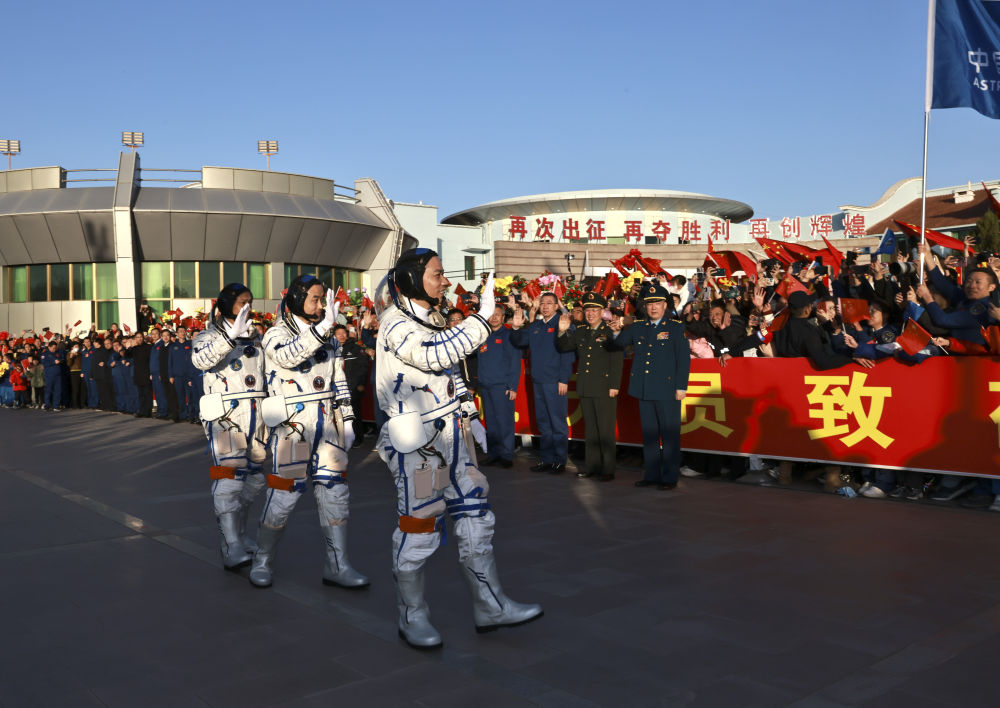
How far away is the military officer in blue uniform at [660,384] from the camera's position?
28.9ft

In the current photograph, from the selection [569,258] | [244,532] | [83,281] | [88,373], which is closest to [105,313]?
[83,281]

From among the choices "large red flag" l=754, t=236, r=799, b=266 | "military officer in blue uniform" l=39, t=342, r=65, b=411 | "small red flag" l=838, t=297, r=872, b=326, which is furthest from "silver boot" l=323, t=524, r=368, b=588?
"military officer in blue uniform" l=39, t=342, r=65, b=411

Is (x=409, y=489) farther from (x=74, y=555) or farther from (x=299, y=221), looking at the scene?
(x=299, y=221)

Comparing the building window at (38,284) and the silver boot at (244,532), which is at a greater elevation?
the building window at (38,284)

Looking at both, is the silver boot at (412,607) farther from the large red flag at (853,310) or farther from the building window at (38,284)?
the building window at (38,284)

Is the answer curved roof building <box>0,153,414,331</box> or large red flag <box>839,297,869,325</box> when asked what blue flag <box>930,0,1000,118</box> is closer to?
large red flag <box>839,297,869,325</box>

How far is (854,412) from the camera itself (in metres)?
8.28

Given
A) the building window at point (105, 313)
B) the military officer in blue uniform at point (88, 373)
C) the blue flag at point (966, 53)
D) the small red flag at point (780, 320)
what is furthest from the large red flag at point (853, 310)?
the building window at point (105, 313)

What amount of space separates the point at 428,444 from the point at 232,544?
2.35 metres

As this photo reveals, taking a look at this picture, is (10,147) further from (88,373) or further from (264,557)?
(264,557)

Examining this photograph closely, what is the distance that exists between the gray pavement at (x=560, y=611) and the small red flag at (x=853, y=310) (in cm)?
193

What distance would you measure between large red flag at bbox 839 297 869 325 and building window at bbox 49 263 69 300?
123 ft

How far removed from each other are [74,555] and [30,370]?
2314 centimetres

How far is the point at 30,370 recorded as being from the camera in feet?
86.3
